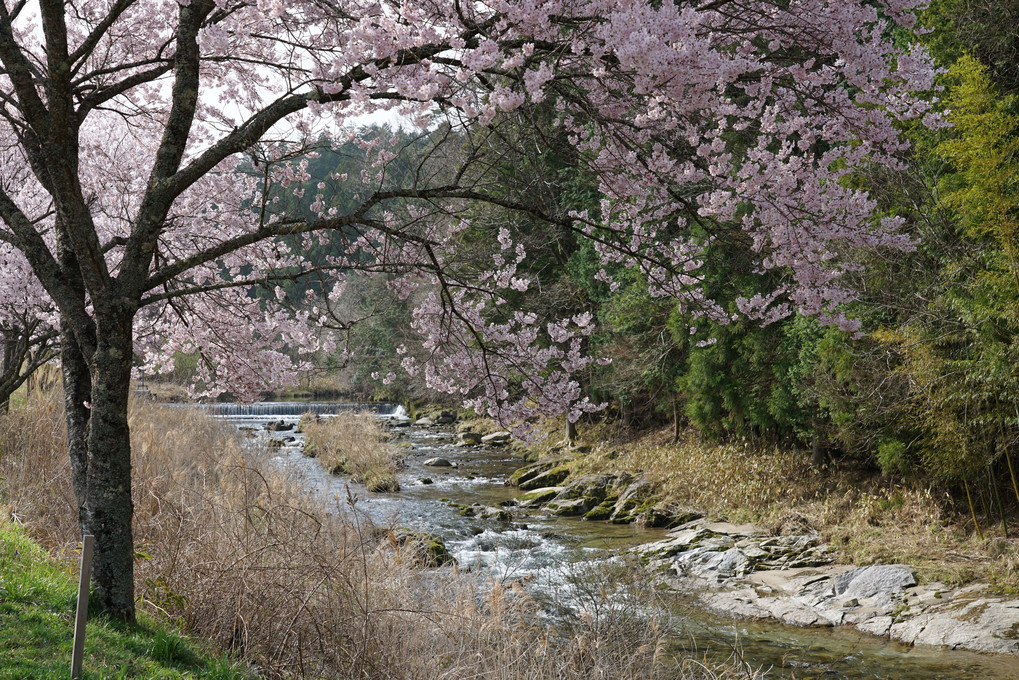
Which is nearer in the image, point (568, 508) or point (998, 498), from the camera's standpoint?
point (998, 498)

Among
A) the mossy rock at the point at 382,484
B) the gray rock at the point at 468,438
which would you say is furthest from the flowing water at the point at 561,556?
the gray rock at the point at 468,438

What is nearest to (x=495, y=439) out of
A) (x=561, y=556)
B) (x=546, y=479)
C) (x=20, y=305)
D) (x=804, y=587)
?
(x=546, y=479)

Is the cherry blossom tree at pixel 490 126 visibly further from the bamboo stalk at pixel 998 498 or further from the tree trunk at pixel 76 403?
the bamboo stalk at pixel 998 498

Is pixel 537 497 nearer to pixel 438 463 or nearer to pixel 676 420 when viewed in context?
pixel 438 463

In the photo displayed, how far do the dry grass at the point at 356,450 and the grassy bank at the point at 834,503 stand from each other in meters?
4.25

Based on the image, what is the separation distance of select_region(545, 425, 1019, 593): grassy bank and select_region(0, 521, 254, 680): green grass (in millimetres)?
7631

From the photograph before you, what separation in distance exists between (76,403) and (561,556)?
694cm

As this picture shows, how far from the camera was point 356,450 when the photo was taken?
617 inches

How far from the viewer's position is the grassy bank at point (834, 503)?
823cm

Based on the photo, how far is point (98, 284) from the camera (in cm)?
407

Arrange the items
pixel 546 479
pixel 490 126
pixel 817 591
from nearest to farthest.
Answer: pixel 490 126 → pixel 817 591 → pixel 546 479

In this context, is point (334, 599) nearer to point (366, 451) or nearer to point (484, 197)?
point (484, 197)

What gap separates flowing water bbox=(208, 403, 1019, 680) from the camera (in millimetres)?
6508

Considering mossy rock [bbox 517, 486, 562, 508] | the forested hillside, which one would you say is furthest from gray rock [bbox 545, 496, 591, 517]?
the forested hillside
